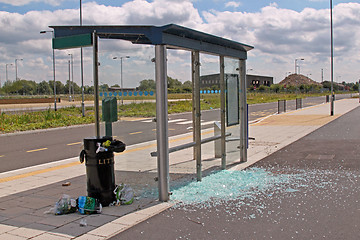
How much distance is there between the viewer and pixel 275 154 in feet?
34.3

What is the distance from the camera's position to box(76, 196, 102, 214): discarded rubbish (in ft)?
17.4

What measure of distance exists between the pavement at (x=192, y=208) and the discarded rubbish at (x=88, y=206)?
9cm

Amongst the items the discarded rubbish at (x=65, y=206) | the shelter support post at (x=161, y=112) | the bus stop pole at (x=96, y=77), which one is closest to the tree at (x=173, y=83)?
the shelter support post at (x=161, y=112)

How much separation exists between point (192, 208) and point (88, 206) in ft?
4.73

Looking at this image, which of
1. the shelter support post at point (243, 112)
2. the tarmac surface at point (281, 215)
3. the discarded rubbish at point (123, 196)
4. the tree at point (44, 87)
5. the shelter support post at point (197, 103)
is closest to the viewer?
the tarmac surface at point (281, 215)

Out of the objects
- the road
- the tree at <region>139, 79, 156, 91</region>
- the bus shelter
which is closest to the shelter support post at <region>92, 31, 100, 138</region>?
the bus shelter

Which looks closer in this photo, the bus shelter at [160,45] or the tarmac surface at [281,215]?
the tarmac surface at [281,215]

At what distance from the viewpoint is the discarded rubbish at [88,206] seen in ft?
17.4

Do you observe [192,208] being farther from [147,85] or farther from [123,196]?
[147,85]

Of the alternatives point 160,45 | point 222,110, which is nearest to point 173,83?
point 160,45

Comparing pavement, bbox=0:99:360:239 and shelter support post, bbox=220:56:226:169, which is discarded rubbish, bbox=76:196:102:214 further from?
shelter support post, bbox=220:56:226:169

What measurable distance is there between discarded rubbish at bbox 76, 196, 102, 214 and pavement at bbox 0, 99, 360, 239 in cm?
9

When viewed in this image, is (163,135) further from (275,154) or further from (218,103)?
(275,154)

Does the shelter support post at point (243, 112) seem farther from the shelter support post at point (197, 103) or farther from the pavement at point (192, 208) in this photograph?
the shelter support post at point (197, 103)
